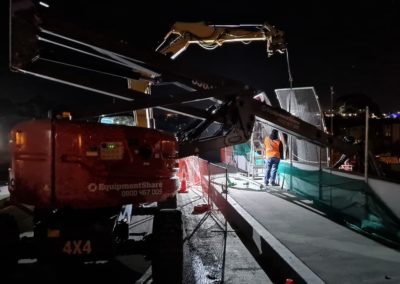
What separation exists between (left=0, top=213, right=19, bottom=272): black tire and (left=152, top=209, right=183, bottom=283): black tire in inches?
68.1

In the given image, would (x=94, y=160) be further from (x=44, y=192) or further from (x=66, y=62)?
Answer: (x=66, y=62)

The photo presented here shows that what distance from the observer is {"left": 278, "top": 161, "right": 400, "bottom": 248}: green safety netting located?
23.8ft

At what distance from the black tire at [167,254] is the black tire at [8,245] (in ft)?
5.67

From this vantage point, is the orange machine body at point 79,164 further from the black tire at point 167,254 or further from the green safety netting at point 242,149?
the green safety netting at point 242,149

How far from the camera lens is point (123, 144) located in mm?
5043

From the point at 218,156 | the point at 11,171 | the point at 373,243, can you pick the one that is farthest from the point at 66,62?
the point at 218,156

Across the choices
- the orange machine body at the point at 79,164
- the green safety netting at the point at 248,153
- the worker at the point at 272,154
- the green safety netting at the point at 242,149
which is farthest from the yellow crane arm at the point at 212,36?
the orange machine body at the point at 79,164

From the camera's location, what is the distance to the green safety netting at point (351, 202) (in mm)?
7250

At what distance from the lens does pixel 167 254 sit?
523cm

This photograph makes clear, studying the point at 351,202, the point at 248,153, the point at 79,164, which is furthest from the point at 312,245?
the point at 248,153

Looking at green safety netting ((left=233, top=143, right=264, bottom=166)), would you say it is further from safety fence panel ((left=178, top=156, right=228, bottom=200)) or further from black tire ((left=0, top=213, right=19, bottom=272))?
black tire ((left=0, top=213, right=19, bottom=272))

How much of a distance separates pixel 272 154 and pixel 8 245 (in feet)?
30.9

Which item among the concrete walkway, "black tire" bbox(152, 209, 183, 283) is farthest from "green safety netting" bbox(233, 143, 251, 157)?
"black tire" bbox(152, 209, 183, 283)

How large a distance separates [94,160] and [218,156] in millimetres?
26926
